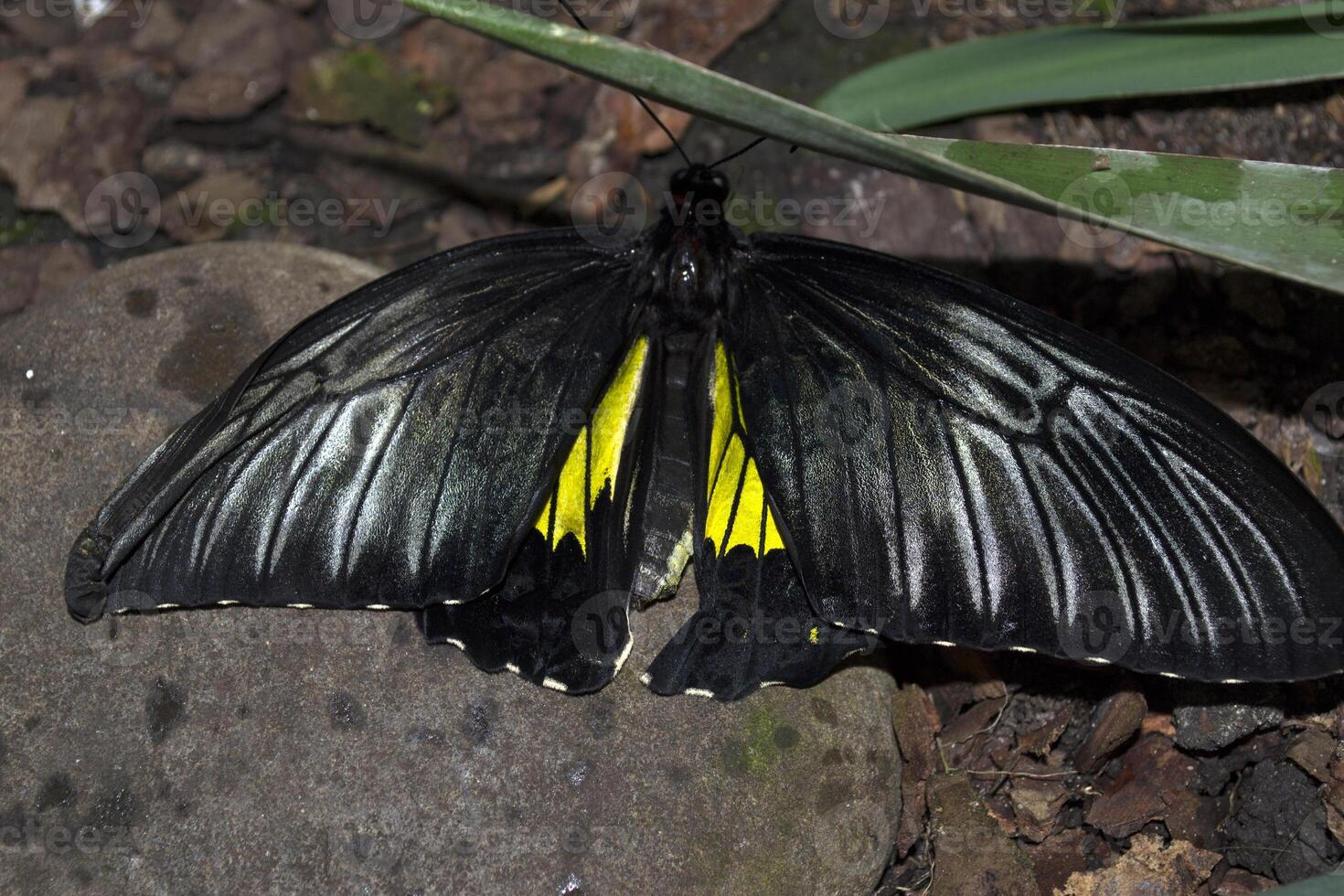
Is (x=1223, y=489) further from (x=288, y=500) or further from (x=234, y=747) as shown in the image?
(x=234, y=747)

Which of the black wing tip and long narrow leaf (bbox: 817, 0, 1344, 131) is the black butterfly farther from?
long narrow leaf (bbox: 817, 0, 1344, 131)

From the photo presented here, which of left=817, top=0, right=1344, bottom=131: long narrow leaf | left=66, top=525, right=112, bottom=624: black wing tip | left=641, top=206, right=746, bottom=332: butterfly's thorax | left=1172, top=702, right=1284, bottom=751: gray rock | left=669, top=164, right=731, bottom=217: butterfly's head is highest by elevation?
left=817, top=0, right=1344, bottom=131: long narrow leaf

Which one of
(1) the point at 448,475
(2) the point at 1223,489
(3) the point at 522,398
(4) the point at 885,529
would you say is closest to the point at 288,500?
(1) the point at 448,475

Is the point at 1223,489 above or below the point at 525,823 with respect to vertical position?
above

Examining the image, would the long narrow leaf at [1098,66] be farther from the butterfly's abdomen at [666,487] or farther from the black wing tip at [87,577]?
the black wing tip at [87,577]

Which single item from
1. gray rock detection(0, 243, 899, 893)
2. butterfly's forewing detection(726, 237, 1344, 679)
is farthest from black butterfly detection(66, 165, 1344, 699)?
gray rock detection(0, 243, 899, 893)

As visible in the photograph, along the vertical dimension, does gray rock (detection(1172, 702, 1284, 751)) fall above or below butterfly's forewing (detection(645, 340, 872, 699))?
below

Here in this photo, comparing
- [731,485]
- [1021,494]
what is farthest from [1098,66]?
[731,485]
